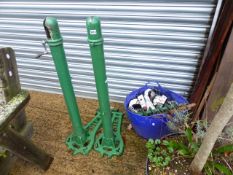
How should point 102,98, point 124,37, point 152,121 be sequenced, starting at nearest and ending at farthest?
point 102,98 → point 152,121 → point 124,37

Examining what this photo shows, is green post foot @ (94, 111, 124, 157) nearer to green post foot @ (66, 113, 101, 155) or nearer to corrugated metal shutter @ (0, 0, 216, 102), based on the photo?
green post foot @ (66, 113, 101, 155)

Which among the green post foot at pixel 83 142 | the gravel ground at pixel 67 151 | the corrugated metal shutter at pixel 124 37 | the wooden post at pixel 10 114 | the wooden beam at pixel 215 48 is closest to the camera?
the wooden post at pixel 10 114

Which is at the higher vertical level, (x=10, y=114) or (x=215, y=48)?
(x=215, y=48)

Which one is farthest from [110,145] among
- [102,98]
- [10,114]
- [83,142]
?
[10,114]

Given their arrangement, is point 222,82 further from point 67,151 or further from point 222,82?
point 67,151

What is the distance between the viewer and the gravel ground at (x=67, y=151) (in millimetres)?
2186

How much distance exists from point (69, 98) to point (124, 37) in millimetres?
879

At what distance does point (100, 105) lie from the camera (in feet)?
6.61

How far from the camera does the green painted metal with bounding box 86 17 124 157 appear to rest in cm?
159

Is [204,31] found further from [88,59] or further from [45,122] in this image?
[45,122]

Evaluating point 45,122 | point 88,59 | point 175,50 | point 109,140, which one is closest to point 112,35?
point 88,59

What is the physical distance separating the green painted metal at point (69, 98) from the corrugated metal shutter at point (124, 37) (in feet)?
2.21

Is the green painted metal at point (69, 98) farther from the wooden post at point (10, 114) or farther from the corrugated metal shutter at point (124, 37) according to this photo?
the corrugated metal shutter at point (124, 37)

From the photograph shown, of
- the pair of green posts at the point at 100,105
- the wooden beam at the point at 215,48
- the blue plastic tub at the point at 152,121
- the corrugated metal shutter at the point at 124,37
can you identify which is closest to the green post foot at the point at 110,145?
the pair of green posts at the point at 100,105
